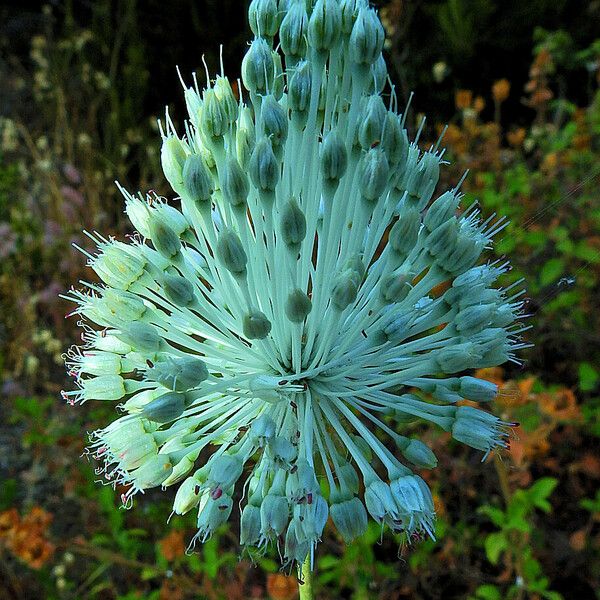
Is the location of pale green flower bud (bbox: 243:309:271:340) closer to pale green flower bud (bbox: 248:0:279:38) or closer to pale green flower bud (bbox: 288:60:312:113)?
pale green flower bud (bbox: 288:60:312:113)

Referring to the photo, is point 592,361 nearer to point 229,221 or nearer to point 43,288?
point 229,221

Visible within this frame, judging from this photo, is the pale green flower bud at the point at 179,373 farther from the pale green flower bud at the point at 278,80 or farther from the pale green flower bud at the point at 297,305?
the pale green flower bud at the point at 278,80

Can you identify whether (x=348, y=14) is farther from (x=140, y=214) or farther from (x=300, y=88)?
(x=140, y=214)

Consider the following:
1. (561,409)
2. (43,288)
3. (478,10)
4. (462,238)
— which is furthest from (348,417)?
(478,10)

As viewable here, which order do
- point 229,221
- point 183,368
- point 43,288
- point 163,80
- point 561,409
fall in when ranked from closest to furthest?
1. point 183,368
2. point 229,221
3. point 561,409
4. point 43,288
5. point 163,80

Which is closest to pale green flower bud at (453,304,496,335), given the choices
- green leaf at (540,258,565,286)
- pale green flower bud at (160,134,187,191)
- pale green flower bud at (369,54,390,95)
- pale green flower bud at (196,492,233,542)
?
pale green flower bud at (369,54,390,95)

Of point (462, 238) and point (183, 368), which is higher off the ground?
point (462, 238)

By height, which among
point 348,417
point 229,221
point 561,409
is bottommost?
point 561,409
